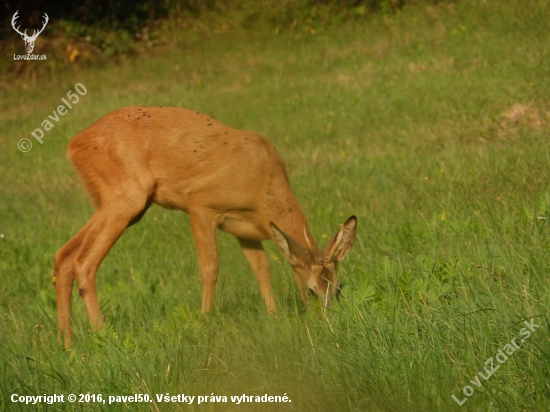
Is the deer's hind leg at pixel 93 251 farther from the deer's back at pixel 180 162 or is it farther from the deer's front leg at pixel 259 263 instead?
the deer's front leg at pixel 259 263

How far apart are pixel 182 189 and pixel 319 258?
1563mm

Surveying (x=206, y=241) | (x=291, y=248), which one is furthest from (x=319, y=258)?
(x=206, y=241)

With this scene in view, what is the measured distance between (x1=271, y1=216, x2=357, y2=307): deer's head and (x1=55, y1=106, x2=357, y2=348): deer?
1.46ft

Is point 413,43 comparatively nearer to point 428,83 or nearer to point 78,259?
point 428,83

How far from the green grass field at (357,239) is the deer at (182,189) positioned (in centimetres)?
35

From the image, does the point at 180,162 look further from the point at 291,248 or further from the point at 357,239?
the point at 357,239

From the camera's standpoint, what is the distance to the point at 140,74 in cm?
1992

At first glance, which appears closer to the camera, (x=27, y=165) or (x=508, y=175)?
(x=508, y=175)

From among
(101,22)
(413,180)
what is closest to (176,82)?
(101,22)

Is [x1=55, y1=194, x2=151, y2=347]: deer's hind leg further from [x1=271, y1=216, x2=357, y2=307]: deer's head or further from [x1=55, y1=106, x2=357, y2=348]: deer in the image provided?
[x1=271, y1=216, x2=357, y2=307]: deer's head

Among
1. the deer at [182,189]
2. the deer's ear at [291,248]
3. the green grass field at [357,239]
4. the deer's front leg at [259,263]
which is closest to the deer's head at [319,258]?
Answer: the deer's ear at [291,248]

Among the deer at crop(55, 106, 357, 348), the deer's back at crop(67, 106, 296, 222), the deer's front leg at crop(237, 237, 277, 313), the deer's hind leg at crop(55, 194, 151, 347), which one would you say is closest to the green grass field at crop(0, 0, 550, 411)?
the deer's front leg at crop(237, 237, 277, 313)

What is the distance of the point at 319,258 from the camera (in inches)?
242

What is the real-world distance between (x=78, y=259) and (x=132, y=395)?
2752mm
